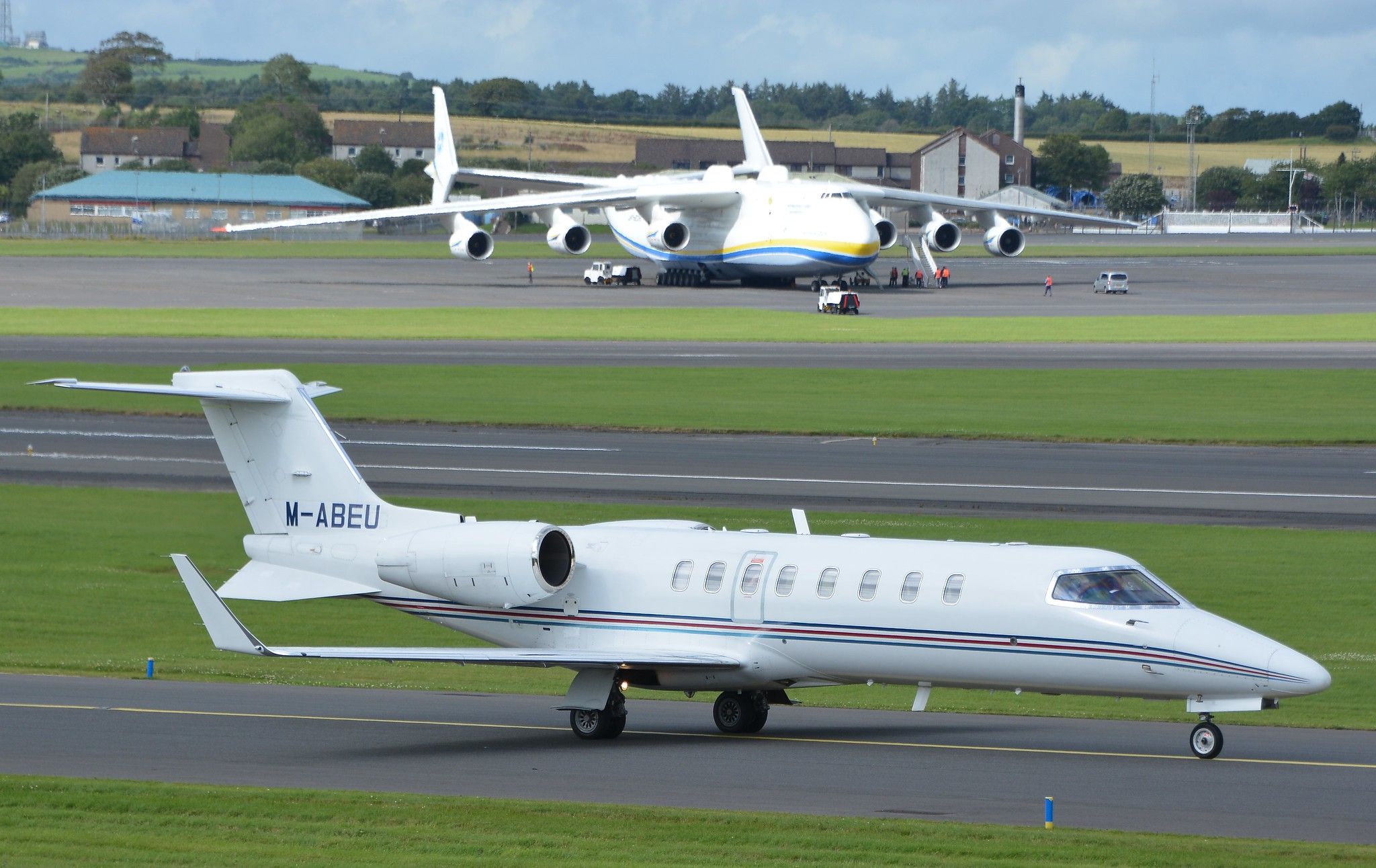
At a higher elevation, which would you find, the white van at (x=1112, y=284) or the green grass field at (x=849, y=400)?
the white van at (x=1112, y=284)

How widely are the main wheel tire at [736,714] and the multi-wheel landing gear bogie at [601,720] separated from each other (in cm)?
135

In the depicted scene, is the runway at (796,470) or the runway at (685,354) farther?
the runway at (685,354)

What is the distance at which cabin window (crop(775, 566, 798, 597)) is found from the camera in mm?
19766

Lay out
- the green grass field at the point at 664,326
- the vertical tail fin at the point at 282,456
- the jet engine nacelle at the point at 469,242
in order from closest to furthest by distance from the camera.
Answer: the vertical tail fin at the point at 282,456 → the green grass field at the point at 664,326 → the jet engine nacelle at the point at 469,242

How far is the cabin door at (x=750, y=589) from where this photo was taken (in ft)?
65.2

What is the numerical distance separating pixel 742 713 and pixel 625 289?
86.3 m

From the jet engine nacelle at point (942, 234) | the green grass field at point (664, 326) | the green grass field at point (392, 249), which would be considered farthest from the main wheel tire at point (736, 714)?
the green grass field at point (392, 249)

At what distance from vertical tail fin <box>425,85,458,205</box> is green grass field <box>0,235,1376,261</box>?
33.4m

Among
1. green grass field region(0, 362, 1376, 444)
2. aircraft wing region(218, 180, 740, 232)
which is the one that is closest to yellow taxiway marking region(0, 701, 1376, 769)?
green grass field region(0, 362, 1376, 444)

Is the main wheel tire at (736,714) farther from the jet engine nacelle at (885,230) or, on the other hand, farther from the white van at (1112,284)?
the white van at (1112,284)

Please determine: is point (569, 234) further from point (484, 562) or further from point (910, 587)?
point (910, 587)

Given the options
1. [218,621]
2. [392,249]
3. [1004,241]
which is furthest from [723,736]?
[392,249]

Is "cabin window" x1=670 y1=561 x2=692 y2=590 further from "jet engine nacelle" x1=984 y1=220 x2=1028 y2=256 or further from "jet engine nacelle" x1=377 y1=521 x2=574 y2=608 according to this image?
"jet engine nacelle" x1=984 y1=220 x2=1028 y2=256

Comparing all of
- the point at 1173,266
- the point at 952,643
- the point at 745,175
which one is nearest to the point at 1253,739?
the point at 952,643
